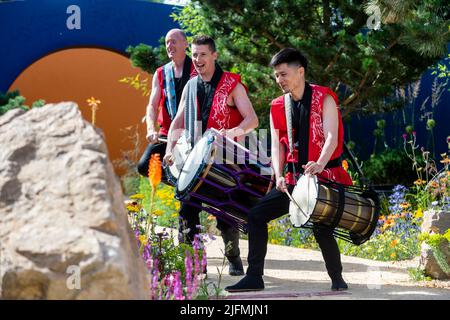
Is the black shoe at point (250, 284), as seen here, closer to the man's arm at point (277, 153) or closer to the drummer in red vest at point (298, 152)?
the drummer in red vest at point (298, 152)

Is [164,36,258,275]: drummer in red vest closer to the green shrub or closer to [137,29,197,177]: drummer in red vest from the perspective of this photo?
[137,29,197,177]: drummer in red vest

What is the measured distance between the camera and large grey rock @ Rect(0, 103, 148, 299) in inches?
99.6

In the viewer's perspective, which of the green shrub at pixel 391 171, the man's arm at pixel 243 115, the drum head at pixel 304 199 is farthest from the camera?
the green shrub at pixel 391 171

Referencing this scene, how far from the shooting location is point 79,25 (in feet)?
42.1

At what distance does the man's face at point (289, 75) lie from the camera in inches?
184

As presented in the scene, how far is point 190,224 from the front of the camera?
17.2 feet

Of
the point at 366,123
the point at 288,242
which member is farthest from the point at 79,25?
the point at 288,242

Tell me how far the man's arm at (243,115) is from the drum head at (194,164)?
0.71 feet

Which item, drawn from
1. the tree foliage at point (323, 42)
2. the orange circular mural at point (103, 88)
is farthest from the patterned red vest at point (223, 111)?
the orange circular mural at point (103, 88)

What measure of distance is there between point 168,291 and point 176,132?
1902mm

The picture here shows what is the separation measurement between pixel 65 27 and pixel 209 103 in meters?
8.30

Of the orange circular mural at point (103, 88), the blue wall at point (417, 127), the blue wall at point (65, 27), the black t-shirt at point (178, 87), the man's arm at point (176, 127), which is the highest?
the blue wall at point (65, 27)

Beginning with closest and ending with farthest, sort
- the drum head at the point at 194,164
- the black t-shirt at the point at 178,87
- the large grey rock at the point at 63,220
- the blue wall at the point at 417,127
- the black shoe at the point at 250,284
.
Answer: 1. the large grey rock at the point at 63,220
2. the black shoe at the point at 250,284
3. the drum head at the point at 194,164
4. the black t-shirt at the point at 178,87
5. the blue wall at the point at 417,127

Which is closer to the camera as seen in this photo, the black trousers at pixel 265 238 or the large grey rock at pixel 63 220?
the large grey rock at pixel 63 220
